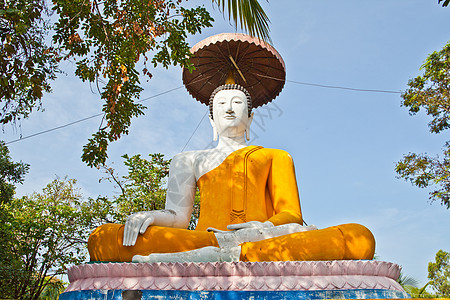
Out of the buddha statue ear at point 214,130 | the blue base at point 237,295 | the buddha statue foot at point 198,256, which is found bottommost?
the blue base at point 237,295

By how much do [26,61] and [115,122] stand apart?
6.86 feet

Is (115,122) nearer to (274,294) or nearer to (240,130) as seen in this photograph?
(240,130)

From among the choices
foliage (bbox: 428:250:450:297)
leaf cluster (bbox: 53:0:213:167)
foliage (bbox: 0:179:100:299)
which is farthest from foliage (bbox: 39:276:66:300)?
foliage (bbox: 428:250:450:297)

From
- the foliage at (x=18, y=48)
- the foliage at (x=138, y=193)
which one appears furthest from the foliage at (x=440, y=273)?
the foliage at (x=18, y=48)

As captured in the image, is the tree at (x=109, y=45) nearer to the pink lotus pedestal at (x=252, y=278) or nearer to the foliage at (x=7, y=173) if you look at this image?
the pink lotus pedestal at (x=252, y=278)

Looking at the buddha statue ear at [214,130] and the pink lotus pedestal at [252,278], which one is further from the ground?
the buddha statue ear at [214,130]

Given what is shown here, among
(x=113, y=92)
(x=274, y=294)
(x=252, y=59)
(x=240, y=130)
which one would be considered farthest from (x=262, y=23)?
(x=274, y=294)

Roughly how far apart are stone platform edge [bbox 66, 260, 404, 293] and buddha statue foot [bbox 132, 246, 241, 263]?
392 millimetres

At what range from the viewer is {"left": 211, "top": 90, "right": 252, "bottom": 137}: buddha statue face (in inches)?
211

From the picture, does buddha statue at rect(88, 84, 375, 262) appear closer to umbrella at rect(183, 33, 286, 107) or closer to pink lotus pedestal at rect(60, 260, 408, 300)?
pink lotus pedestal at rect(60, 260, 408, 300)

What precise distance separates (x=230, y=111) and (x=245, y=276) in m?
2.64

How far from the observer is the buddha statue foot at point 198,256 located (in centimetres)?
355

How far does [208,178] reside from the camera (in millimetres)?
4914

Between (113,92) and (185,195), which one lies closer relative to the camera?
(185,195)
